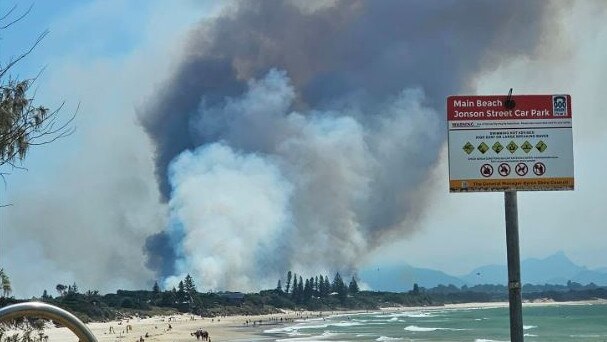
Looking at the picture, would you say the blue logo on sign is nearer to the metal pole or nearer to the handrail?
the metal pole

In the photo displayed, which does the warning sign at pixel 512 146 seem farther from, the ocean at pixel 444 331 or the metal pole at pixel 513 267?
the ocean at pixel 444 331

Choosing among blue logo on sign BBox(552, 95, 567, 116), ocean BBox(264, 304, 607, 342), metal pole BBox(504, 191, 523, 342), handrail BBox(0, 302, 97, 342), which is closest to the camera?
handrail BBox(0, 302, 97, 342)

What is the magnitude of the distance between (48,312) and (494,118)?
8.58 feet

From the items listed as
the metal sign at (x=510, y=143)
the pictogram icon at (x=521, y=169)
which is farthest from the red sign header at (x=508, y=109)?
the pictogram icon at (x=521, y=169)

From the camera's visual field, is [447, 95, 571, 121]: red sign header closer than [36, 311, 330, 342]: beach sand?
Yes

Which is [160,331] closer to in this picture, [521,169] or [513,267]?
[513,267]

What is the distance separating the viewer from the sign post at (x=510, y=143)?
13.6ft

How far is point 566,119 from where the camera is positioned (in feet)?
13.7

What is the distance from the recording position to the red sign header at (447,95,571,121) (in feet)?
13.5

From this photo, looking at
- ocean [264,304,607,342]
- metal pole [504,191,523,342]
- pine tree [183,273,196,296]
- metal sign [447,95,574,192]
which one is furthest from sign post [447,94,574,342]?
pine tree [183,273,196,296]

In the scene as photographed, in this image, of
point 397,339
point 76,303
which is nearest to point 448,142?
point 397,339

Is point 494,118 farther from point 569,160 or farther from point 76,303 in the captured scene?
point 76,303

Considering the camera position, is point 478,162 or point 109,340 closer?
point 478,162

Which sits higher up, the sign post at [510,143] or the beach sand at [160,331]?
the sign post at [510,143]
